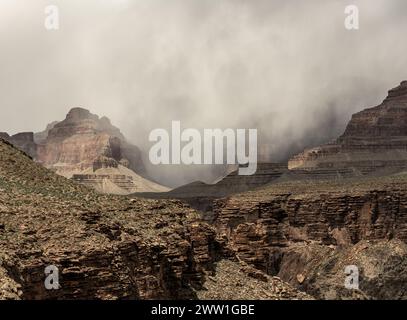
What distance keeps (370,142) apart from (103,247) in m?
152

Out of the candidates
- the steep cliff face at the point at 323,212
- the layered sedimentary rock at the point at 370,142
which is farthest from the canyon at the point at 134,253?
the layered sedimentary rock at the point at 370,142

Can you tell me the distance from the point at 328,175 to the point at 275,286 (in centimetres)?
11678

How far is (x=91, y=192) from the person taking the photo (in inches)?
1946

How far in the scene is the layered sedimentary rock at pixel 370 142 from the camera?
6875 inches

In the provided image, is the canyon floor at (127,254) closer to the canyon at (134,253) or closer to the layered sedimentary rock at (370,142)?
the canyon at (134,253)

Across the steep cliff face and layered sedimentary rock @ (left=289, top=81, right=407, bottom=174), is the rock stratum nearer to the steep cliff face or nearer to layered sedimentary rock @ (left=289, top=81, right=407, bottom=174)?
the steep cliff face

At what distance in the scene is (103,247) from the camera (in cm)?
3569

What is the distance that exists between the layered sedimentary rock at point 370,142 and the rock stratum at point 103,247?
405 feet

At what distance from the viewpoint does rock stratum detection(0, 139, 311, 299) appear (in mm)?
34344

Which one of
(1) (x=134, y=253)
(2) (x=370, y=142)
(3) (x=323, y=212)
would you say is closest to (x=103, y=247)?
(1) (x=134, y=253)

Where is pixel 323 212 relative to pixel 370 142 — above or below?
below

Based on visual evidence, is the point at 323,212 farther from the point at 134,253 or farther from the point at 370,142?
the point at 134,253

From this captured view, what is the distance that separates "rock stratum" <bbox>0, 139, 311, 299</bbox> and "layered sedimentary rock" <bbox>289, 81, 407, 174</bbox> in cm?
12352

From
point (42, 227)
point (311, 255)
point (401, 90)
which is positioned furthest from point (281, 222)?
point (42, 227)
